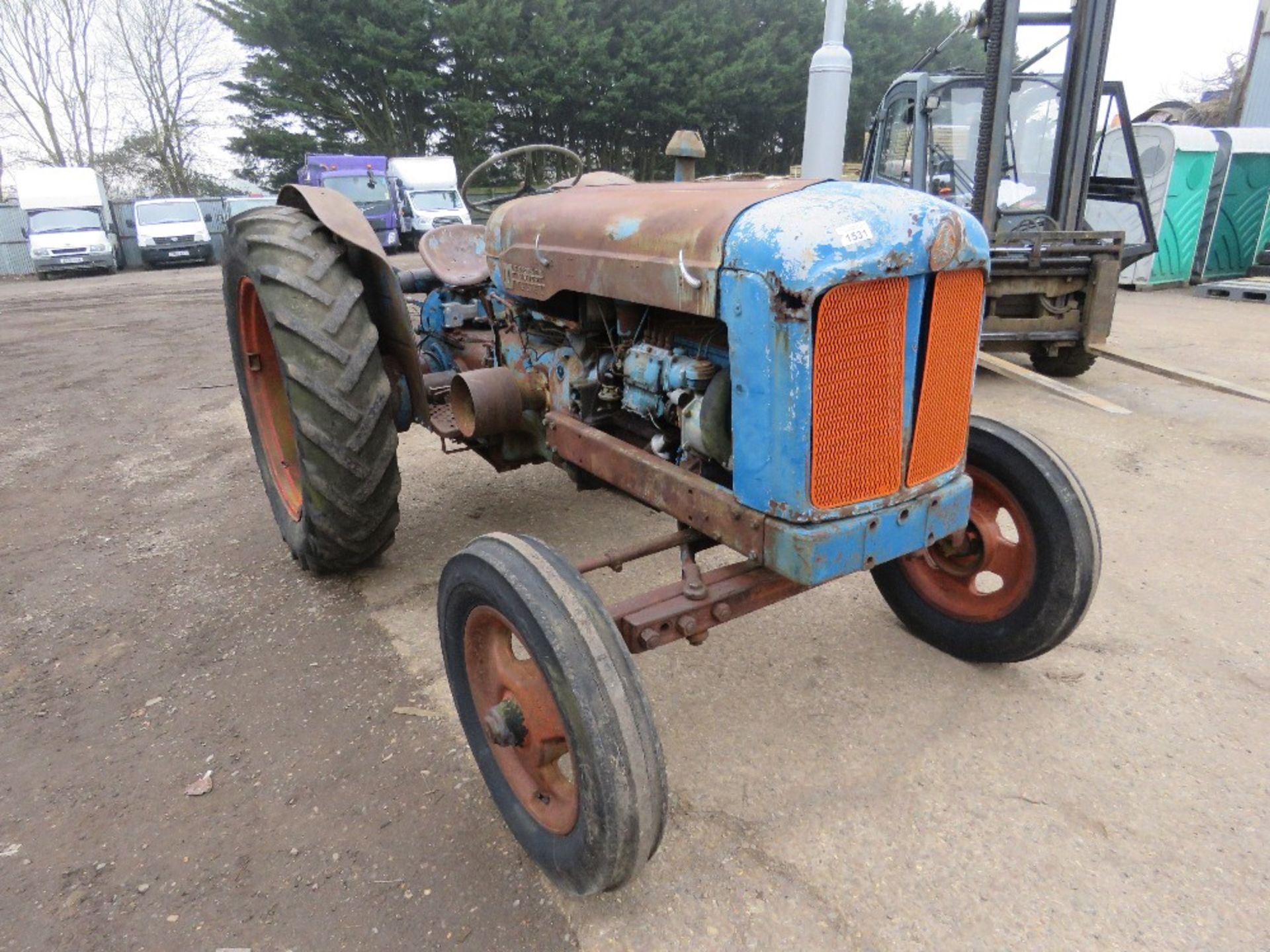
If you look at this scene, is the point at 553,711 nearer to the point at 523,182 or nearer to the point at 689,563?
the point at 689,563

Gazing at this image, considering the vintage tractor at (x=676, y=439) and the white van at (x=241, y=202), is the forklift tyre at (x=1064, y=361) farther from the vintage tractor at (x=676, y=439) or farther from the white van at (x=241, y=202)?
the white van at (x=241, y=202)

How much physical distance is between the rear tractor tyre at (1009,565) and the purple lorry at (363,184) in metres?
18.3

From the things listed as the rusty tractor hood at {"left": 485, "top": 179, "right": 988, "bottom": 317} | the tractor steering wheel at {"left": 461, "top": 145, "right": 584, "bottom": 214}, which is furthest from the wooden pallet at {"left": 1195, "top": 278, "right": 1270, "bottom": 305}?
the rusty tractor hood at {"left": 485, "top": 179, "right": 988, "bottom": 317}

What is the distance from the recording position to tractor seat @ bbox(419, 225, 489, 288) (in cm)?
354

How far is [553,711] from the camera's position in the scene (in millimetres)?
1802

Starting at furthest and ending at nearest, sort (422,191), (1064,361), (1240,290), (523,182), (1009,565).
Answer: (422,191), (1240,290), (1064,361), (523,182), (1009,565)

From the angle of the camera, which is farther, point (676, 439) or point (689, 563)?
point (676, 439)

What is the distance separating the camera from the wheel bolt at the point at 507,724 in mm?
1851

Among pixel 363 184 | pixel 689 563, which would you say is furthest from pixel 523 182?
pixel 363 184

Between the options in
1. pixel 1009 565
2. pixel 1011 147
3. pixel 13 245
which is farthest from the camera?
pixel 13 245

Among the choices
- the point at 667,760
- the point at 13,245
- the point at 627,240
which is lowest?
the point at 667,760

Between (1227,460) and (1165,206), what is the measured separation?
7.93 metres

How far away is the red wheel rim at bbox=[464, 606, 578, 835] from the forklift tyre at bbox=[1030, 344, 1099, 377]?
5.09 metres

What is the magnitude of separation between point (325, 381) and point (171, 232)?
19640 mm
